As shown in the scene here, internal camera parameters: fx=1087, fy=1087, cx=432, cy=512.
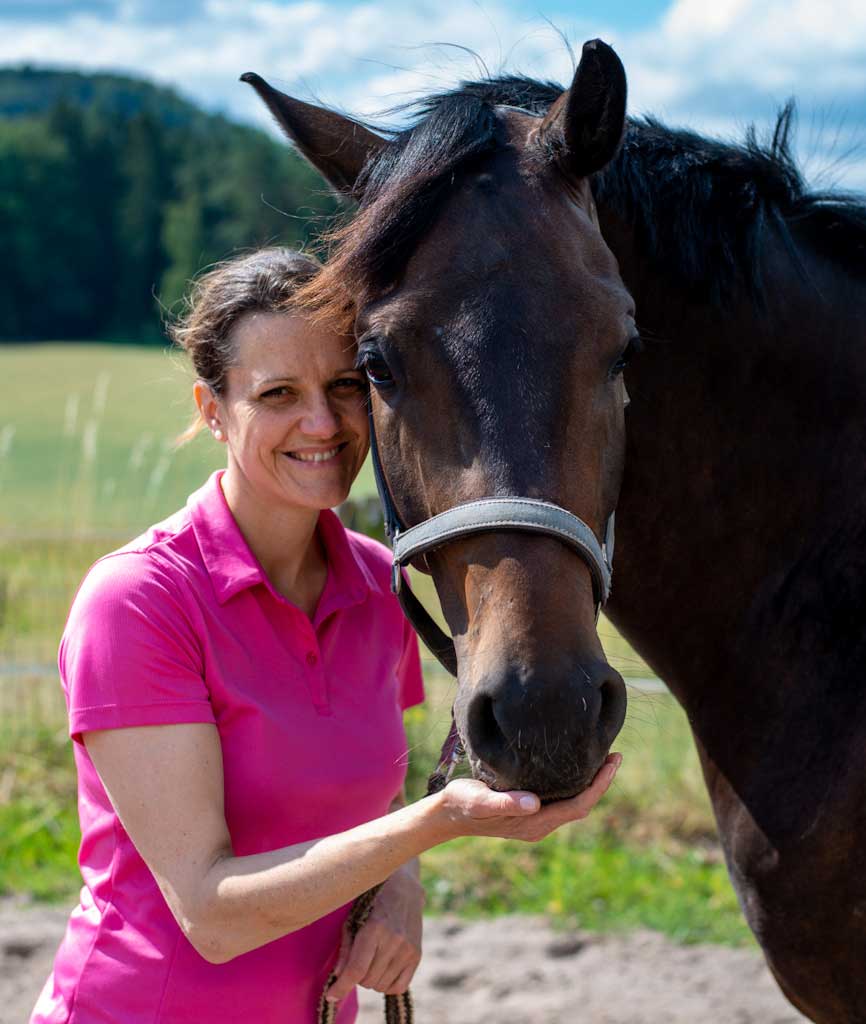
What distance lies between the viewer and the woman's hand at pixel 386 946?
2.13 m

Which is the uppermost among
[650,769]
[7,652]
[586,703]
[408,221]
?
[408,221]

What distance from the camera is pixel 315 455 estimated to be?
213 cm

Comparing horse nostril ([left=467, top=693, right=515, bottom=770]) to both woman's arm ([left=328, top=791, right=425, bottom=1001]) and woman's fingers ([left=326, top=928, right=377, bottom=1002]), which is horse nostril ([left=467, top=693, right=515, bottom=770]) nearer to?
woman's arm ([left=328, top=791, right=425, bottom=1001])

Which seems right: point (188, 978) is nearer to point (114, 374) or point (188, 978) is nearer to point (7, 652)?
point (7, 652)

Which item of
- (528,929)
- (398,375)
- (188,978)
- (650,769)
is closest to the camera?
(398,375)

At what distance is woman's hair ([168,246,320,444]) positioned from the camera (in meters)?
2.11

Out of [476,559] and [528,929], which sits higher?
[476,559]

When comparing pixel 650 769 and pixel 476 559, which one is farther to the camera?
pixel 650 769

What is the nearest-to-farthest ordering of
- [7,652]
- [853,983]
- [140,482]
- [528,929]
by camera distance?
1. [853,983]
2. [528,929]
3. [7,652]
4. [140,482]

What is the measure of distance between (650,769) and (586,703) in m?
4.10

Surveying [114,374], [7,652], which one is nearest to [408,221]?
[7,652]

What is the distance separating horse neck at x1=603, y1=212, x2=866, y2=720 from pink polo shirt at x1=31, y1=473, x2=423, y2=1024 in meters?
0.69

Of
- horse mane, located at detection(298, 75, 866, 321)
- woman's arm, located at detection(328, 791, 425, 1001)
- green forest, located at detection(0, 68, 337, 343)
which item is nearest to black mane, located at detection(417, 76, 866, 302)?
horse mane, located at detection(298, 75, 866, 321)

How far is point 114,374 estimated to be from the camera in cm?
3086
